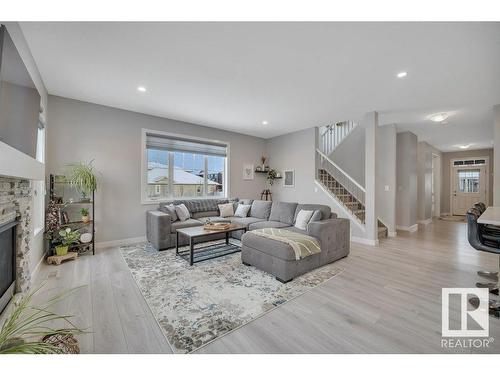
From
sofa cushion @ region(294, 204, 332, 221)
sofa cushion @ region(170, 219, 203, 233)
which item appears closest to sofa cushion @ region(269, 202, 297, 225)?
sofa cushion @ region(294, 204, 332, 221)

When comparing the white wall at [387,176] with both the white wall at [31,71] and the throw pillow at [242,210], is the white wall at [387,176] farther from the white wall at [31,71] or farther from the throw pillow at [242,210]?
the white wall at [31,71]

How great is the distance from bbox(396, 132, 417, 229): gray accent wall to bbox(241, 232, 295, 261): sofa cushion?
15.9 feet

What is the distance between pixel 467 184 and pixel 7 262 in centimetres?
1250

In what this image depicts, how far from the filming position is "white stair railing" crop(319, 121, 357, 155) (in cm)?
649

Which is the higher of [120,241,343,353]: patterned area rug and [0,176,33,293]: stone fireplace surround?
[0,176,33,293]: stone fireplace surround

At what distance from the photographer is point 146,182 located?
15.2 ft

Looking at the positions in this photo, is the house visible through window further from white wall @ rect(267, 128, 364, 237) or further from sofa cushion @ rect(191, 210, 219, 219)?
sofa cushion @ rect(191, 210, 219, 219)

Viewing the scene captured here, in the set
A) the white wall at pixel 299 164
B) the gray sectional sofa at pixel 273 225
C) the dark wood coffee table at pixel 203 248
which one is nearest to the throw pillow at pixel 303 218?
the gray sectional sofa at pixel 273 225

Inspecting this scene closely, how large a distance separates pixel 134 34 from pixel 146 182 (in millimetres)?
3007

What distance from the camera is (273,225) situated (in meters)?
4.15

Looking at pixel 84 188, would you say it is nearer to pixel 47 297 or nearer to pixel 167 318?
pixel 47 297

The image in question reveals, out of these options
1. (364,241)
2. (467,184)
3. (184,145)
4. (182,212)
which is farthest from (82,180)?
(467,184)

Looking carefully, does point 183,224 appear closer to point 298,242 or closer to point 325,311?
point 298,242
